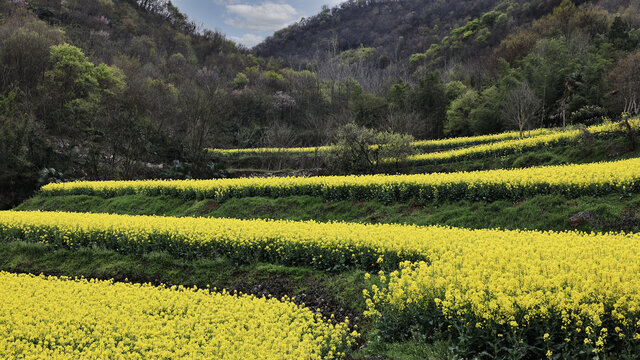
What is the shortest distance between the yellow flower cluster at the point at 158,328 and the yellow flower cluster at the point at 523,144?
24.4m

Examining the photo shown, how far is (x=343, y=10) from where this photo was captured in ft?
528

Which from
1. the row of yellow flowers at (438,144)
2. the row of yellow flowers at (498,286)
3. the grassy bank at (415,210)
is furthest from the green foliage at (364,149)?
the row of yellow flowers at (498,286)

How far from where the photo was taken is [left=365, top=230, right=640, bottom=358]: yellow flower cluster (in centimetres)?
498

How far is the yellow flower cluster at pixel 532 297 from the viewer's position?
16.3ft

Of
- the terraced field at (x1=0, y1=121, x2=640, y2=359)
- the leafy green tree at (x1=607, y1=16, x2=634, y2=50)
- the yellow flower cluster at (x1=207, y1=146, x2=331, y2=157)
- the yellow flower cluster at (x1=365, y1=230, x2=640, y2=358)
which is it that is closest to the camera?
the yellow flower cluster at (x1=365, y1=230, x2=640, y2=358)

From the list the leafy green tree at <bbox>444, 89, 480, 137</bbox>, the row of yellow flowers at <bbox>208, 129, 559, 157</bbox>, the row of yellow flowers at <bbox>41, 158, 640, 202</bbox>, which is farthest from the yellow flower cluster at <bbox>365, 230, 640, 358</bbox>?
the leafy green tree at <bbox>444, 89, 480, 137</bbox>

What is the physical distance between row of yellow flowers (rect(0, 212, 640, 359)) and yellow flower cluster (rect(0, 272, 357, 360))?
1584mm

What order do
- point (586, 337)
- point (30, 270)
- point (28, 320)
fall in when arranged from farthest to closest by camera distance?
point (30, 270) → point (28, 320) → point (586, 337)

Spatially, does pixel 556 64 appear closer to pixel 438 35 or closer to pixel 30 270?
pixel 30 270

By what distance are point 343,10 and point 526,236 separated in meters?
170

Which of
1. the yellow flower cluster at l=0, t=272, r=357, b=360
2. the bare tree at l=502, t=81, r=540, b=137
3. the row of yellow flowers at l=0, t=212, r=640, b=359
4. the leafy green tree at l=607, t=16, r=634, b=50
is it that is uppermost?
the leafy green tree at l=607, t=16, r=634, b=50

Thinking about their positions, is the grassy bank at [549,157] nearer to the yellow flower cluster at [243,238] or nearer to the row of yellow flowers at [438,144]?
the row of yellow flowers at [438,144]

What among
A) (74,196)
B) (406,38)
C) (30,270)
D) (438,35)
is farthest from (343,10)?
(30,270)

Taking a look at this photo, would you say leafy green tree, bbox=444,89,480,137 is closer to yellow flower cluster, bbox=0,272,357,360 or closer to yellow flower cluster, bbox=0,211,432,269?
yellow flower cluster, bbox=0,211,432,269
